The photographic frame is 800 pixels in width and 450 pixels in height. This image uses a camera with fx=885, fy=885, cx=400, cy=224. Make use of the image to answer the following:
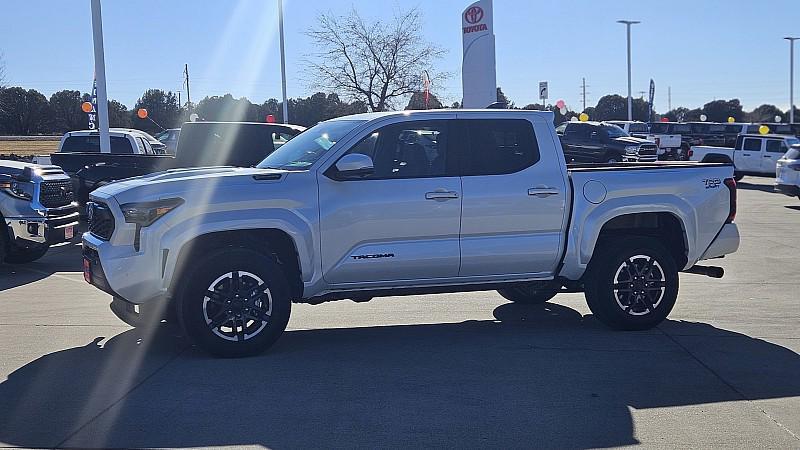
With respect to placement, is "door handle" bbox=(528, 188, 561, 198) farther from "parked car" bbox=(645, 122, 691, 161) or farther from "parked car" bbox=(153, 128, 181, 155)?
"parked car" bbox=(645, 122, 691, 161)

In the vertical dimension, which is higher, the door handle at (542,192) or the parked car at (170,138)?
the parked car at (170,138)

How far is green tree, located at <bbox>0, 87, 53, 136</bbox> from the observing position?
62.7 m

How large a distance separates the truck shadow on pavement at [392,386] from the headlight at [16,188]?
435 centimetres

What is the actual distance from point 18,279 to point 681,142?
3180 cm

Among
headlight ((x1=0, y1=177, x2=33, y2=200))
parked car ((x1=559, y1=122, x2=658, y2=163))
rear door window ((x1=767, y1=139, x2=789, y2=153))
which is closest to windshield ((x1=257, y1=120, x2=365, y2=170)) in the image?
headlight ((x1=0, y1=177, x2=33, y2=200))

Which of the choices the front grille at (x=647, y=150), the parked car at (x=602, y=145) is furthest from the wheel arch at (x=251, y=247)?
the front grille at (x=647, y=150)

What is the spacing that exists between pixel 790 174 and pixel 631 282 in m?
16.4

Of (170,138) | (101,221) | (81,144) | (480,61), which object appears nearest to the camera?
(101,221)

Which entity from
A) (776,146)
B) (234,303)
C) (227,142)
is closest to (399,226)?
(234,303)

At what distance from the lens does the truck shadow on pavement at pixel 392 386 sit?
17.5 feet

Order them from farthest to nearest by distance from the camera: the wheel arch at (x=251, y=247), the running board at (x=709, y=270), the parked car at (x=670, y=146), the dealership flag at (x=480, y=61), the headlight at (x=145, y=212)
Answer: the parked car at (x=670, y=146)
the dealership flag at (x=480, y=61)
the running board at (x=709, y=270)
the wheel arch at (x=251, y=247)
the headlight at (x=145, y=212)

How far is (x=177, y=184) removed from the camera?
22.9ft

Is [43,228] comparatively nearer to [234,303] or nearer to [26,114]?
[234,303]

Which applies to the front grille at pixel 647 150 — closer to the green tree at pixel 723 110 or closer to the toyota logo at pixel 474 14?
the toyota logo at pixel 474 14
